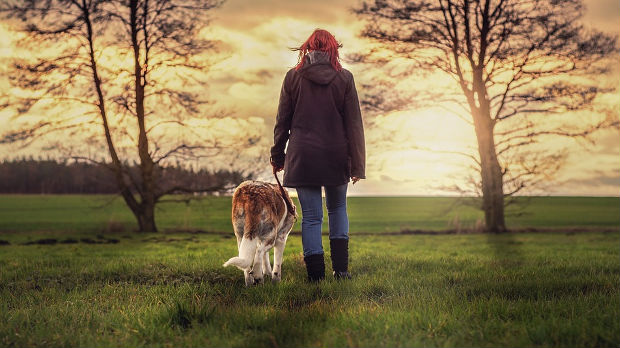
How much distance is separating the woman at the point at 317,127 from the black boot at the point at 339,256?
0.29m

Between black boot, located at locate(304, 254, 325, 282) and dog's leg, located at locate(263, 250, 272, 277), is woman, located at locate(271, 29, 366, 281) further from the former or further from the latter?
dog's leg, located at locate(263, 250, 272, 277)

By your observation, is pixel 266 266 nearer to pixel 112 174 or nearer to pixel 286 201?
pixel 286 201

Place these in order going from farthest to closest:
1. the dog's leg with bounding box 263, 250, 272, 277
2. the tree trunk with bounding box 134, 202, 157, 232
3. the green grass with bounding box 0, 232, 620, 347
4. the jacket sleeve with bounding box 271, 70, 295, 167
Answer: the tree trunk with bounding box 134, 202, 157, 232 < the dog's leg with bounding box 263, 250, 272, 277 < the jacket sleeve with bounding box 271, 70, 295, 167 < the green grass with bounding box 0, 232, 620, 347

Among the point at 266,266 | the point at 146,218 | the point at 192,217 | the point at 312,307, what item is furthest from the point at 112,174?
the point at 312,307

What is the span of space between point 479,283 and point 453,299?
1181 millimetres

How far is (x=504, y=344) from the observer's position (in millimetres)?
3506

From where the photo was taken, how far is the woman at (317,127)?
18.5ft

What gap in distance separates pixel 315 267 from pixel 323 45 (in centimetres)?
235

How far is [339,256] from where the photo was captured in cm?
616

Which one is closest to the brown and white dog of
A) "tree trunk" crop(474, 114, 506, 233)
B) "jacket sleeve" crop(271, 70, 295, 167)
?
"jacket sleeve" crop(271, 70, 295, 167)

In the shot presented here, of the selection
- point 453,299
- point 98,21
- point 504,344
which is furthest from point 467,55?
point 504,344

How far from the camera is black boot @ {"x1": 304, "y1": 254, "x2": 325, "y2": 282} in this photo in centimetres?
591

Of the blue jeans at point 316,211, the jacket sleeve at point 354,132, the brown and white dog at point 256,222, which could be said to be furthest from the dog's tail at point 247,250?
the jacket sleeve at point 354,132

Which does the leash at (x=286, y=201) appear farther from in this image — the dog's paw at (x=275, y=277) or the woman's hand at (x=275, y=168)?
the dog's paw at (x=275, y=277)
